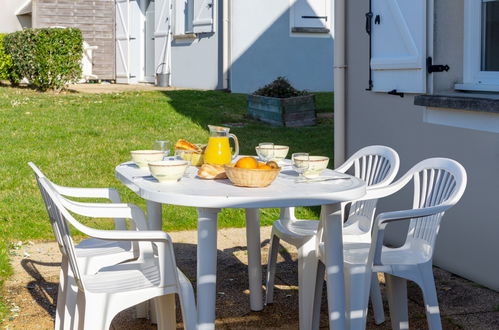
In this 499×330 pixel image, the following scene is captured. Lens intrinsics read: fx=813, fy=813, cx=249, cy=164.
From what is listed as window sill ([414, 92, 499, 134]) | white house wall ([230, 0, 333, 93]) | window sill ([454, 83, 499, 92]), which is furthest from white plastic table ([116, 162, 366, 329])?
white house wall ([230, 0, 333, 93])

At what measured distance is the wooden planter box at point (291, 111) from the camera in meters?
10.2

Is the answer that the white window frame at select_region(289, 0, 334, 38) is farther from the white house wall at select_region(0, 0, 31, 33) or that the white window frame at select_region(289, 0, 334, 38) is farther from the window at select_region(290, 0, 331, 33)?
the white house wall at select_region(0, 0, 31, 33)

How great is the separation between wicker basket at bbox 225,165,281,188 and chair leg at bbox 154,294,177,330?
515 millimetres

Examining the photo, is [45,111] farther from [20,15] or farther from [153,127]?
[20,15]

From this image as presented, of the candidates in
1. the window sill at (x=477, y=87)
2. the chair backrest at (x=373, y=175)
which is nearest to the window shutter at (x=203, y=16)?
the window sill at (x=477, y=87)

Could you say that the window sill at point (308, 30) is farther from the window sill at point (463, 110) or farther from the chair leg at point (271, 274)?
the chair leg at point (271, 274)

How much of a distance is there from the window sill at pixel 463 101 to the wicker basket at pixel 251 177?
161 centimetres

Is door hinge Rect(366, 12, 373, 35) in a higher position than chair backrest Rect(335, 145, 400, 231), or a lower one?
higher

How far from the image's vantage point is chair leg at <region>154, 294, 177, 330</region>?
3.13 m

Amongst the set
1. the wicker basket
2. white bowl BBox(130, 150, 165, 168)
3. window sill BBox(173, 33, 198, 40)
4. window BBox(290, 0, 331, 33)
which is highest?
window BBox(290, 0, 331, 33)

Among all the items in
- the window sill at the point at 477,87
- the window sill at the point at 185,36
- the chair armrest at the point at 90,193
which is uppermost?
the window sill at the point at 185,36

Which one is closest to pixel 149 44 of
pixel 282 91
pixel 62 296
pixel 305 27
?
pixel 305 27

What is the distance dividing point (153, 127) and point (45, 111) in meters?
1.66

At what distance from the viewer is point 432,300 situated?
10.5 ft
